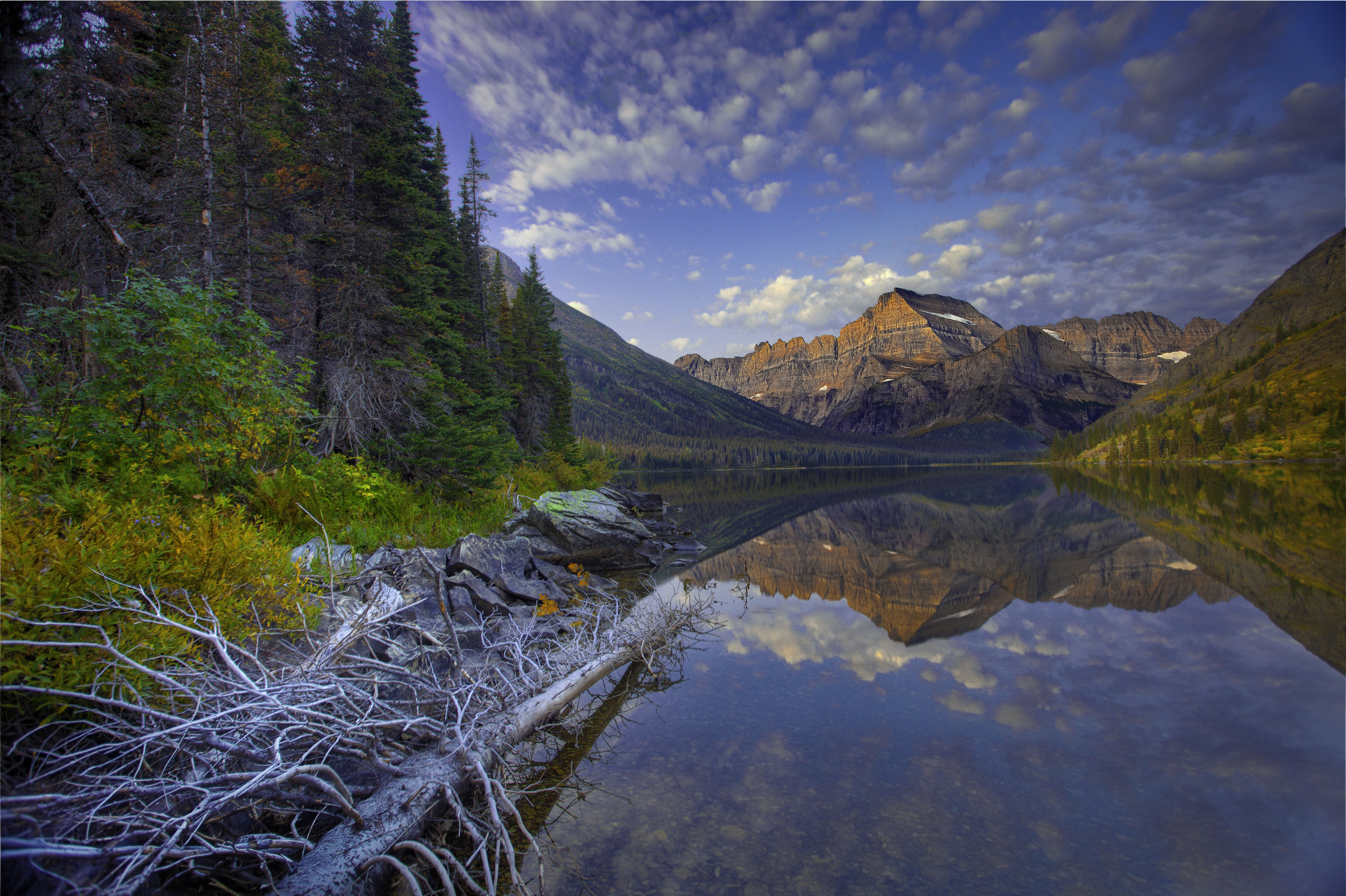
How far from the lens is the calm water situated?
4.24m

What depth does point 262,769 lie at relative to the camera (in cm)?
379

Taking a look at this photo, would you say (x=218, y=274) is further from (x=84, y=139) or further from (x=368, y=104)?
(x=368, y=104)

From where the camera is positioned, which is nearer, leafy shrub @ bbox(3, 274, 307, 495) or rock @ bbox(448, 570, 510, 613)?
leafy shrub @ bbox(3, 274, 307, 495)

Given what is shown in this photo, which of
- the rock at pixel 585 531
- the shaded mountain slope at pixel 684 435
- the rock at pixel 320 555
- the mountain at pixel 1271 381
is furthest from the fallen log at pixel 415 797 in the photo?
the shaded mountain slope at pixel 684 435

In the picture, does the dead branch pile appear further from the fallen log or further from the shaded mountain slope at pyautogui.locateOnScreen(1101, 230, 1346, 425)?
the shaded mountain slope at pyautogui.locateOnScreen(1101, 230, 1346, 425)

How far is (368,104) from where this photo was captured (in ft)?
46.7

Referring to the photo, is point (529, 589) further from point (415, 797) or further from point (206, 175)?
point (206, 175)

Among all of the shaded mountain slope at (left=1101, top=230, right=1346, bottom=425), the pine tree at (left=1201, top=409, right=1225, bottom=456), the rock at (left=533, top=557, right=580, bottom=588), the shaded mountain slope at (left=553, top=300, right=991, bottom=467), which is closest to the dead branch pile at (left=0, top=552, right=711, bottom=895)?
the rock at (left=533, top=557, right=580, bottom=588)

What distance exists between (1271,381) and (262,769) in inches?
4981

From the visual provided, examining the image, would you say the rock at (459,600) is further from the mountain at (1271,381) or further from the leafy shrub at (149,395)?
the mountain at (1271,381)

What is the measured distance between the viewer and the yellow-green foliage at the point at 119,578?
11.1 feet

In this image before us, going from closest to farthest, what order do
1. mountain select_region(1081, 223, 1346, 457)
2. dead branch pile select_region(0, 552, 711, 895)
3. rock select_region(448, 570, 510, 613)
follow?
dead branch pile select_region(0, 552, 711, 895), rock select_region(448, 570, 510, 613), mountain select_region(1081, 223, 1346, 457)

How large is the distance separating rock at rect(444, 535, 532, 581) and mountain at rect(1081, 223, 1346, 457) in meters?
86.9

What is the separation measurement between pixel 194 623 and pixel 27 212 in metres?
13.8
